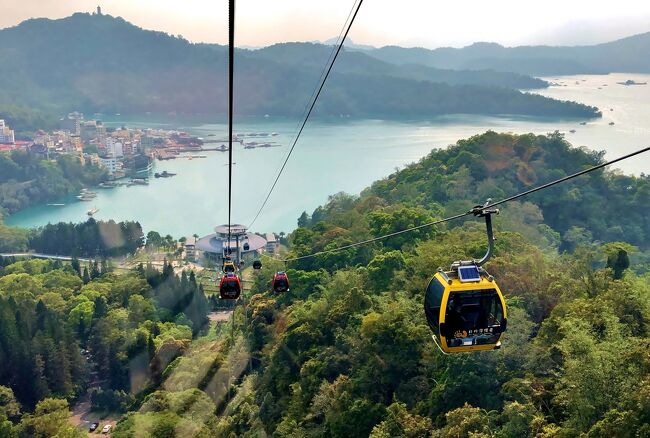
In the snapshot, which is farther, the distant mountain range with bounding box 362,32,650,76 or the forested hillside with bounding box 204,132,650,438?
the distant mountain range with bounding box 362,32,650,76

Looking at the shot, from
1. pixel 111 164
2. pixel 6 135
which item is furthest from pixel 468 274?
pixel 6 135

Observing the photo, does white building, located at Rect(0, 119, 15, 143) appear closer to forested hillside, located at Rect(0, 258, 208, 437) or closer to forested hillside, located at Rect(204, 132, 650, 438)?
forested hillside, located at Rect(0, 258, 208, 437)

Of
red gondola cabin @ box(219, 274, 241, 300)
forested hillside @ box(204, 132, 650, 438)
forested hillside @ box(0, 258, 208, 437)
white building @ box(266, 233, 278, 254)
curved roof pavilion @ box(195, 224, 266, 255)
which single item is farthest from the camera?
white building @ box(266, 233, 278, 254)

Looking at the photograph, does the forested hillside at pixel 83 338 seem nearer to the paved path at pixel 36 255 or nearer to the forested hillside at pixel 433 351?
the forested hillside at pixel 433 351

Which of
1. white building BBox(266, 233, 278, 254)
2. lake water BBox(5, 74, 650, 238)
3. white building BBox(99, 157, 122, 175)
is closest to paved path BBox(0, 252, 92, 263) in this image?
lake water BBox(5, 74, 650, 238)

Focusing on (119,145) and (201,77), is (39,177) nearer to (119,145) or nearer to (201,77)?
(119,145)
